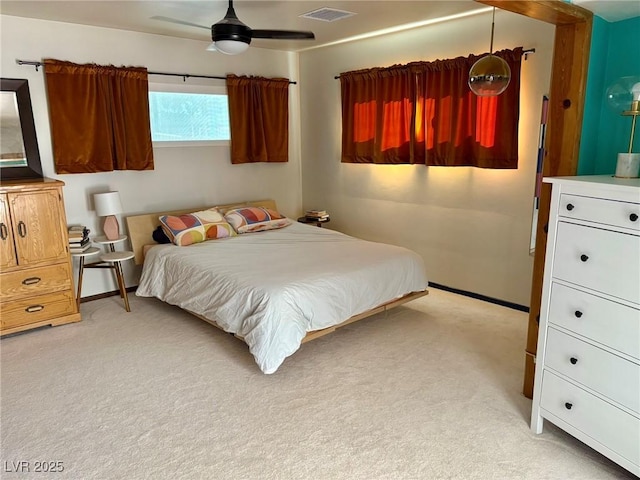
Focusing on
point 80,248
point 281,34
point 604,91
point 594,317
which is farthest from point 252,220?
point 594,317

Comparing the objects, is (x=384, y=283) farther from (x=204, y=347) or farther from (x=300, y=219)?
(x=300, y=219)

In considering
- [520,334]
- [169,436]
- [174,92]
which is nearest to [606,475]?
[520,334]

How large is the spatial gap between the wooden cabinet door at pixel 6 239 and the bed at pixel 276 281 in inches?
40.9

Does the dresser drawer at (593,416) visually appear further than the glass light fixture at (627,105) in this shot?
No

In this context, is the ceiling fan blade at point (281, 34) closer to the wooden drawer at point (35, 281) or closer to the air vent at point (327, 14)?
the air vent at point (327, 14)

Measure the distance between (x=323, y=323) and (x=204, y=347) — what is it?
96 centimetres

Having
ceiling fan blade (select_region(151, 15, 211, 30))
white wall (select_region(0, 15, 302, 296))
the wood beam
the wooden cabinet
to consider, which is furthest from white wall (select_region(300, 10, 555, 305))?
the wooden cabinet

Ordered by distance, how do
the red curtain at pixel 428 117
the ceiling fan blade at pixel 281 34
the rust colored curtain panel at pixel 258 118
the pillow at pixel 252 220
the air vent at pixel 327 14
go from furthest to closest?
the rust colored curtain panel at pixel 258 118 < the pillow at pixel 252 220 < the red curtain at pixel 428 117 < the air vent at pixel 327 14 < the ceiling fan blade at pixel 281 34

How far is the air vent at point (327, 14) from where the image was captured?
3.70 meters

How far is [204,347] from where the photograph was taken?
3416 millimetres

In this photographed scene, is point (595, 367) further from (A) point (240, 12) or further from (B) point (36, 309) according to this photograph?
(B) point (36, 309)

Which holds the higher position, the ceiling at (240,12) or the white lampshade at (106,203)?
the ceiling at (240,12)

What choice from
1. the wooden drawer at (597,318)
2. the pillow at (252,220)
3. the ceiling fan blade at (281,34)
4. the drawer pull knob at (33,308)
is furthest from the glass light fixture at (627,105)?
the drawer pull knob at (33,308)

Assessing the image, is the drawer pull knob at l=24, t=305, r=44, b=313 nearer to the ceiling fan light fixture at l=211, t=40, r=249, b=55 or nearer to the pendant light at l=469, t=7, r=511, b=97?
the ceiling fan light fixture at l=211, t=40, r=249, b=55
